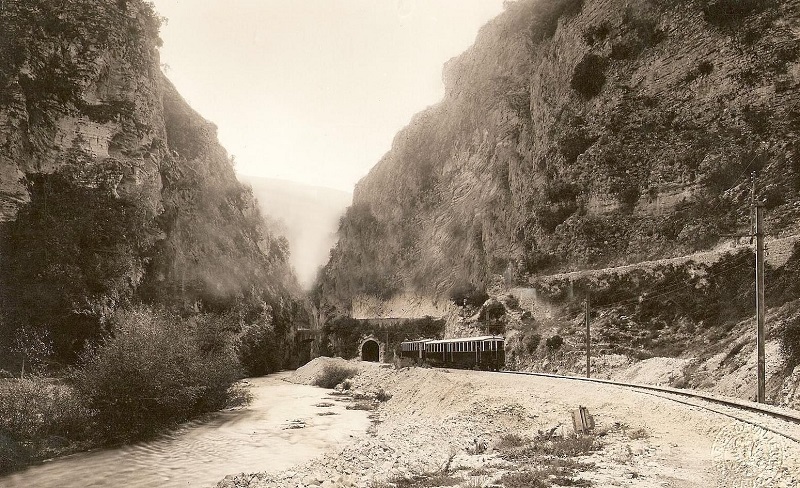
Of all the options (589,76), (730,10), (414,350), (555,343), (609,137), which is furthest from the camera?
(414,350)

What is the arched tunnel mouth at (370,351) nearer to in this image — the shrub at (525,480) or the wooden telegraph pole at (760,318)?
the wooden telegraph pole at (760,318)

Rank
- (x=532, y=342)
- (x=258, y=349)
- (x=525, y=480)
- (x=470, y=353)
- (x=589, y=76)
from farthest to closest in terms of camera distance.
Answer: (x=258, y=349) < (x=589, y=76) < (x=532, y=342) < (x=470, y=353) < (x=525, y=480)

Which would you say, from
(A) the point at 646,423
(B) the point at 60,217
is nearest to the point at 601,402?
(A) the point at 646,423

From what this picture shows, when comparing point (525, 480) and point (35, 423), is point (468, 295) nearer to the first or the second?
point (35, 423)

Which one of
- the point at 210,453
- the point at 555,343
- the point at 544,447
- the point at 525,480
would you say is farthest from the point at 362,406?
the point at 525,480

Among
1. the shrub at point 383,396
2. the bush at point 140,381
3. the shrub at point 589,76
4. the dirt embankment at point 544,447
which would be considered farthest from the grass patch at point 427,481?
the shrub at point 589,76

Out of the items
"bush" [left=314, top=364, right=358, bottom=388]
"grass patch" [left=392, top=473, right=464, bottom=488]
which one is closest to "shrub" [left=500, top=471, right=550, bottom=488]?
"grass patch" [left=392, top=473, right=464, bottom=488]
